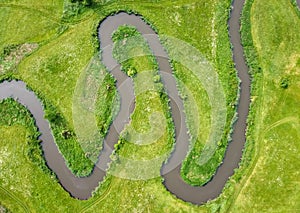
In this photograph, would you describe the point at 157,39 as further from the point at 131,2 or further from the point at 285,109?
the point at 285,109

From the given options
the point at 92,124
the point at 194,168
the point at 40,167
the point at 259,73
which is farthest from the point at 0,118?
the point at 259,73

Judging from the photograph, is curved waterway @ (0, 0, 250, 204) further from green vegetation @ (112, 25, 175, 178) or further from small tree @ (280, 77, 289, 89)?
small tree @ (280, 77, 289, 89)

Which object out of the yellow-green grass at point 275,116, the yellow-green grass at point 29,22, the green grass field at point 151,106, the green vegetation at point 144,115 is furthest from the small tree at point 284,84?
the yellow-green grass at point 29,22

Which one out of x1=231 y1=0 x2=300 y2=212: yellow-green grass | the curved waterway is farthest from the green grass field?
the curved waterway

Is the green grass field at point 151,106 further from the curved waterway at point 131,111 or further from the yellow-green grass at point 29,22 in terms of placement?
the curved waterway at point 131,111

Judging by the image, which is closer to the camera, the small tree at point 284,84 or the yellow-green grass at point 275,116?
the yellow-green grass at point 275,116

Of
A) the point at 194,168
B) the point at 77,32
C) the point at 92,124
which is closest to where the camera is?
the point at 194,168
